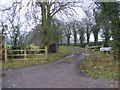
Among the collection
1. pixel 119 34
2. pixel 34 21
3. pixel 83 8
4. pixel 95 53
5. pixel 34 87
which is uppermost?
pixel 83 8

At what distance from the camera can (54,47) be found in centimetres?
1894

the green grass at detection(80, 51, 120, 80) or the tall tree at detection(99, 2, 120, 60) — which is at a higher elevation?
the tall tree at detection(99, 2, 120, 60)

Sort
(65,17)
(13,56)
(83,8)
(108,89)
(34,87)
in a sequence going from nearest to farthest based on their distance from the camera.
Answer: (108,89) → (34,87) → (13,56) → (83,8) → (65,17)

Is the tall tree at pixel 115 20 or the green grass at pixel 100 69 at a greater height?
the tall tree at pixel 115 20

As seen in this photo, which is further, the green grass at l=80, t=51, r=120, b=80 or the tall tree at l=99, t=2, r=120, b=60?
the tall tree at l=99, t=2, r=120, b=60

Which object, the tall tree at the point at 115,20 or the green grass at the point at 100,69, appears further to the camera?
the tall tree at the point at 115,20

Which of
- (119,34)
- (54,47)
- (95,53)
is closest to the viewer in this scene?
(119,34)

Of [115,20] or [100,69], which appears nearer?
[115,20]

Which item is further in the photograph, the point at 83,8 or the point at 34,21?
the point at 83,8

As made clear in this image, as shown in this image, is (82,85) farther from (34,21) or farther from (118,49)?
(34,21)

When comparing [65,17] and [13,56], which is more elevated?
[65,17]

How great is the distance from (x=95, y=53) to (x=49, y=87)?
6.43m

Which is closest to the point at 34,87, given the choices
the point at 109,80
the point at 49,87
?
the point at 49,87

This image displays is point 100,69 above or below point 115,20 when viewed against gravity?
below
